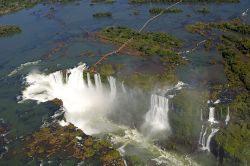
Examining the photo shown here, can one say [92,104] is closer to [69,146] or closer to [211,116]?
[69,146]

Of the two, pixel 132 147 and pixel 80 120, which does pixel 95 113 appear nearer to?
pixel 80 120

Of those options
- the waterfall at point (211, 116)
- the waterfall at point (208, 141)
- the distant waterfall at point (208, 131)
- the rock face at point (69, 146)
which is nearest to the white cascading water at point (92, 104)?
the rock face at point (69, 146)

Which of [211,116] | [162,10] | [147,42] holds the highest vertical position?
[162,10]

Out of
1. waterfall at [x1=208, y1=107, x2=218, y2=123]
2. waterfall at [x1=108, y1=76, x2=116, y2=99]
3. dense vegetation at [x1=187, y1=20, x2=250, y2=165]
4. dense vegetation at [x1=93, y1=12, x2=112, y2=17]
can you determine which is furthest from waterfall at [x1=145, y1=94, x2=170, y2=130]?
dense vegetation at [x1=93, y1=12, x2=112, y2=17]

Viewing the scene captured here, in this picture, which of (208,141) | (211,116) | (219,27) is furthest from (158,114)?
(219,27)

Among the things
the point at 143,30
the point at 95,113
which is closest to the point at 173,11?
the point at 143,30

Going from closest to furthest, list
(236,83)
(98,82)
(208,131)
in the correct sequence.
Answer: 1. (208,131)
2. (236,83)
3. (98,82)
